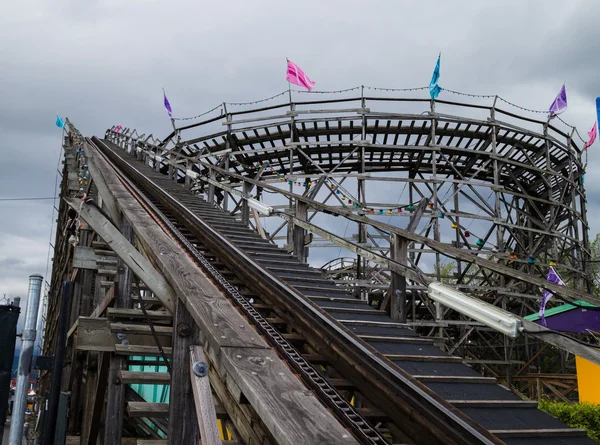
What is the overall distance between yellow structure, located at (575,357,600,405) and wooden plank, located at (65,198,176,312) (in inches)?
430

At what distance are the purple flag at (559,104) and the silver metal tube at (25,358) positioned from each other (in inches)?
796

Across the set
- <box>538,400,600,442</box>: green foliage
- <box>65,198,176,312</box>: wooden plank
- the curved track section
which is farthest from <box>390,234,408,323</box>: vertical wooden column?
<box>538,400,600,442</box>: green foliage

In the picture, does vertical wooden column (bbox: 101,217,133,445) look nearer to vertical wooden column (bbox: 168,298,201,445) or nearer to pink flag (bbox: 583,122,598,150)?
vertical wooden column (bbox: 168,298,201,445)

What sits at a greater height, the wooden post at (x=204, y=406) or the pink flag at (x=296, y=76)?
the pink flag at (x=296, y=76)

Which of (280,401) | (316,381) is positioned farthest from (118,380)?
(280,401)

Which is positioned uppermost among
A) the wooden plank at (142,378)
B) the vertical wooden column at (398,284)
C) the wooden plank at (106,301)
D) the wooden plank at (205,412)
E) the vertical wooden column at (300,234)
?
the vertical wooden column at (300,234)

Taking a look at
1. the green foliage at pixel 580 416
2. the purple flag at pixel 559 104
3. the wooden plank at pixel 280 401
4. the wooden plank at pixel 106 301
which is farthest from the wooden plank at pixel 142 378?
the purple flag at pixel 559 104

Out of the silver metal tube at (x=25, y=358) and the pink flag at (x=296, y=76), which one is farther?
the pink flag at (x=296, y=76)

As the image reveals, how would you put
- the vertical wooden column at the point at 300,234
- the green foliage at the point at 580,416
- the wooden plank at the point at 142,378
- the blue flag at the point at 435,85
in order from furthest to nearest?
the blue flag at the point at 435,85 → the green foliage at the point at 580,416 → the vertical wooden column at the point at 300,234 → the wooden plank at the point at 142,378

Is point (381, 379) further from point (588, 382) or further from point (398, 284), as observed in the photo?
point (588, 382)

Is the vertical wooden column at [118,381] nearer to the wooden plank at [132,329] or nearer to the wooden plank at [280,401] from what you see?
the wooden plank at [132,329]

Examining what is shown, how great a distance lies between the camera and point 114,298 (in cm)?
612

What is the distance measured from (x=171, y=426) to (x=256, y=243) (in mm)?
5433

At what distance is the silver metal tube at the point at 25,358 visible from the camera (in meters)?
3.78
